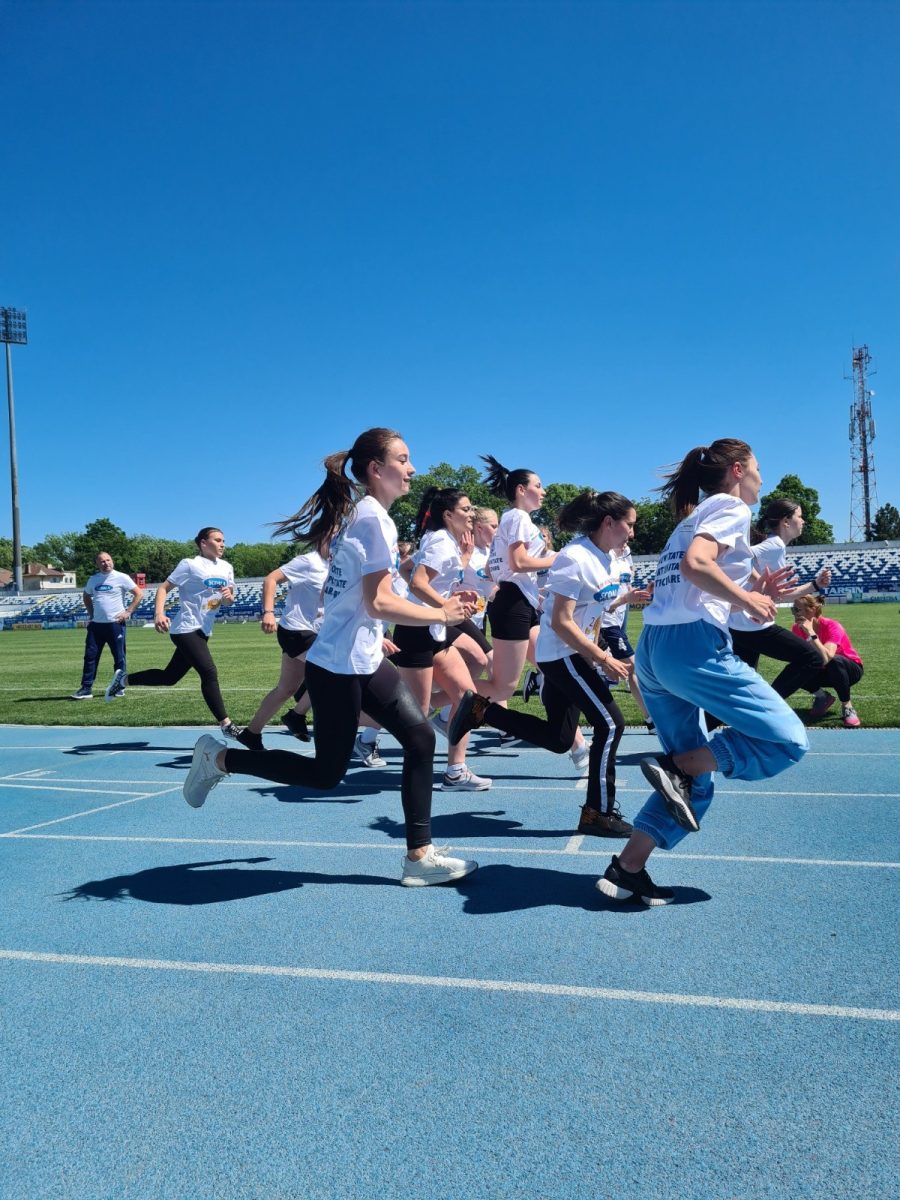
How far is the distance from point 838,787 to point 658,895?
2995mm

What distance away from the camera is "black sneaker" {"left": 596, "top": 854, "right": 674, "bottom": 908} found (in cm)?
406

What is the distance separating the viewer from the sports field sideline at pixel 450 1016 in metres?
2.22

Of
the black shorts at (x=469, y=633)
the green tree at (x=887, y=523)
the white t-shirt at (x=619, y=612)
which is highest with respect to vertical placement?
the green tree at (x=887, y=523)

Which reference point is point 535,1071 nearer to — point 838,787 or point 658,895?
point 658,895

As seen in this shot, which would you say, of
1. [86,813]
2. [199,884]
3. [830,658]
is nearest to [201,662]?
[86,813]

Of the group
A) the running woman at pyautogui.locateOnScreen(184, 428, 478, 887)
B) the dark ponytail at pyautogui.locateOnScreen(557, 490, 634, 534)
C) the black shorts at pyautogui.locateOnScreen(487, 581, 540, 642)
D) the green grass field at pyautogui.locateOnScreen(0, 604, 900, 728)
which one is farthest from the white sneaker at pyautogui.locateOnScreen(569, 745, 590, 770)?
the green grass field at pyautogui.locateOnScreen(0, 604, 900, 728)

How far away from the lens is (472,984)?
10.7ft

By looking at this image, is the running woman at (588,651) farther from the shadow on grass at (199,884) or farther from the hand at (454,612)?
the shadow on grass at (199,884)

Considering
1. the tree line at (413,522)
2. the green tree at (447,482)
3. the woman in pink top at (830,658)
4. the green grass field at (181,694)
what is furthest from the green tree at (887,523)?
the woman in pink top at (830,658)

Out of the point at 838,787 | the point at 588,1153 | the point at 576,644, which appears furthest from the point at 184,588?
the point at 588,1153

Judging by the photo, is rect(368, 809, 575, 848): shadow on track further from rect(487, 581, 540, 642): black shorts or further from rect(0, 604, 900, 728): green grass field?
rect(0, 604, 900, 728): green grass field

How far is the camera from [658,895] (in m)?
4.08

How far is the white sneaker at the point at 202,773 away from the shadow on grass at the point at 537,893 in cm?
147

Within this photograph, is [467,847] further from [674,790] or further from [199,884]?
[674,790]
